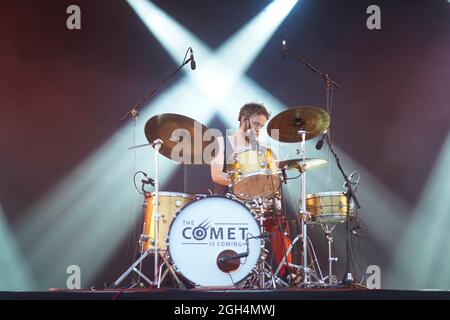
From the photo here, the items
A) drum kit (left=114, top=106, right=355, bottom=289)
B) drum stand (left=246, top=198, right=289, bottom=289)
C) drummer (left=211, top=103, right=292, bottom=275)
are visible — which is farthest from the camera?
drummer (left=211, top=103, right=292, bottom=275)

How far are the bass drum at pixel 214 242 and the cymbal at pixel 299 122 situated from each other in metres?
0.98

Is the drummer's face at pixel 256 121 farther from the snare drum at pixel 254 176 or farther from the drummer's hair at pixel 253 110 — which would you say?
the snare drum at pixel 254 176

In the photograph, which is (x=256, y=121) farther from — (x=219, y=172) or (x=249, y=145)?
(x=219, y=172)

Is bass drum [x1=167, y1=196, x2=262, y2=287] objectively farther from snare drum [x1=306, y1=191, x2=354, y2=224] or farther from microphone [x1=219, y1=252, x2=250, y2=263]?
snare drum [x1=306, y1=191, x2=354, y2=224]

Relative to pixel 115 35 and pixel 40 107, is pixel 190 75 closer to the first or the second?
pixel 115 35

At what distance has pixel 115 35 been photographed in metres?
5.68

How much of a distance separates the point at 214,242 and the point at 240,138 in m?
1.57

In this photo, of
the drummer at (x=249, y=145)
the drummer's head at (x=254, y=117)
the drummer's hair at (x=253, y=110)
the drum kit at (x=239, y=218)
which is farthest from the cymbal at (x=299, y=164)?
the drummer's hair at (x=253, y=110)

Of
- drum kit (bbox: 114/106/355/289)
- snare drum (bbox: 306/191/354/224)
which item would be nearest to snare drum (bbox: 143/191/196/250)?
drum kit (bbox: 114/106/355/289)

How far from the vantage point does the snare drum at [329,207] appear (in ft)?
15.2

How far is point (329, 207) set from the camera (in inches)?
184

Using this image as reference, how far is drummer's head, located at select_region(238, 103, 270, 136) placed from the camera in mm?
5133

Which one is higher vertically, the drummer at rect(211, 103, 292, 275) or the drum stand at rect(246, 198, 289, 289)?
the drummer at rect(211, 103, 292, 275)

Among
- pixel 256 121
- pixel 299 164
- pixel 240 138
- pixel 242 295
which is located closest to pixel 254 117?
pixel 256 121
